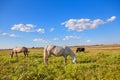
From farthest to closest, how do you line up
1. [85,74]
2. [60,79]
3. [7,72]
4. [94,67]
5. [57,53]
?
1. [57,53]
2. [94,67]
3. [7,72]
4. [85,74]
5. [60,79]

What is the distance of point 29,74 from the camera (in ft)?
36.2

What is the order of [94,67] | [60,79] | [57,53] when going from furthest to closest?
1. [57,53]
2. [94,67]
3. [60,79]

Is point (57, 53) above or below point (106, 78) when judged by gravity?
above

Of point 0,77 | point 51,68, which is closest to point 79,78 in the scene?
point 51,68

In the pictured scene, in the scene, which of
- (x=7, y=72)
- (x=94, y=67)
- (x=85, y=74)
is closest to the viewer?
(x=85, y=74)

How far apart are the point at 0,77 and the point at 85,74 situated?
5.57 meters

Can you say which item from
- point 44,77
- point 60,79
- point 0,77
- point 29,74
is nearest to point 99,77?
point 60,79

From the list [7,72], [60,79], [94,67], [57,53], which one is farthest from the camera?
[57,53]

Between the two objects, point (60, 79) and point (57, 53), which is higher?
point (57, 53)

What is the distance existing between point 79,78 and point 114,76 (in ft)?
7.27

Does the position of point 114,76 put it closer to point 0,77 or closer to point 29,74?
point 29,74

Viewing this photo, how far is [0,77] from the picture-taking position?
11.4 metres

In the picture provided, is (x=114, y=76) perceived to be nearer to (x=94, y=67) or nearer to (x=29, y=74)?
(x=94, y=67)

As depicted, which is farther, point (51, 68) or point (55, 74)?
point (51, 68)
